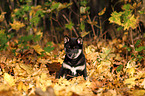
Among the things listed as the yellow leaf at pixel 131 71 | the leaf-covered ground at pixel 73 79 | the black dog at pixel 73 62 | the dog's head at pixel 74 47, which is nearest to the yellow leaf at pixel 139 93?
the leaf-covered ground at pixel 73 79

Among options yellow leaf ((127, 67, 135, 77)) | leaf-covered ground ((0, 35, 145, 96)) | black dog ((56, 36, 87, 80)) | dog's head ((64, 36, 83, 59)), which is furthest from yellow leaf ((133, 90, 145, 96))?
dog's head ((64, 36, 83, 59))

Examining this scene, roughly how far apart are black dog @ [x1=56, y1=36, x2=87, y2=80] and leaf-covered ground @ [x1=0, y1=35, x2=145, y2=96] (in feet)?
0.59

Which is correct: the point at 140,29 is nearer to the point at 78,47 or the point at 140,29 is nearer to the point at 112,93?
the point at 78,47

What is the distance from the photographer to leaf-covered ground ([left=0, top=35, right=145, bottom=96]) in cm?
211

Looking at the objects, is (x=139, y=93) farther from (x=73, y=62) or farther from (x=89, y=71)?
(x=89, y=71)

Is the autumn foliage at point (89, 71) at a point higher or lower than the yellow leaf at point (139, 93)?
higher

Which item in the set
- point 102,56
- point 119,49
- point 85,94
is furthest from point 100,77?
point 119,49

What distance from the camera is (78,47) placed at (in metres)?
3.52

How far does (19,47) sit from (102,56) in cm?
232

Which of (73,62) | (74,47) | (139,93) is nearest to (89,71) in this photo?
(73,62)

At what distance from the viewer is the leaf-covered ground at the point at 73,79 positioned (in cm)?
211

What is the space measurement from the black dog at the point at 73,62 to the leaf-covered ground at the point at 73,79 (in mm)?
179

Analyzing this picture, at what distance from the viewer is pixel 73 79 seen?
9.89ft

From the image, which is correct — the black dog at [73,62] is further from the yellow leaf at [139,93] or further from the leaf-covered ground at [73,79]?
the yellow leaf at [139,93]
